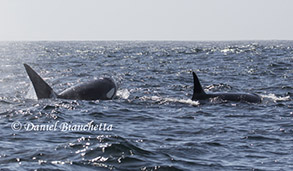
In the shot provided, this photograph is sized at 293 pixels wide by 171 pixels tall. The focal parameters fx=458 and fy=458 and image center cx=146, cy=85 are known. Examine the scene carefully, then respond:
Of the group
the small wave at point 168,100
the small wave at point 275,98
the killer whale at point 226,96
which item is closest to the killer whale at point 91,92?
the small wave at point 168,100

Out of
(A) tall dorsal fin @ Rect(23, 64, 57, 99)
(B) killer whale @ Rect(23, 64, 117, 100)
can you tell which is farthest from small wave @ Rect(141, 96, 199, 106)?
(A) tall dorsal fin @ Rect(23, 64, 57, 99)

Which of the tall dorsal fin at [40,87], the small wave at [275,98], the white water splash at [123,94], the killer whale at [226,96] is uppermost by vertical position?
the tall dorsal fin at [40,87]

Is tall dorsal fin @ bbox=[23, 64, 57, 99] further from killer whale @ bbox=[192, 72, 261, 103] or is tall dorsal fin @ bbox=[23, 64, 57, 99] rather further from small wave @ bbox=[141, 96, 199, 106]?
killer whale @ bbox=[192, 72, 261, 103]

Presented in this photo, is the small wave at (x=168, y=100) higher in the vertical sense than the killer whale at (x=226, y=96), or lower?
lower

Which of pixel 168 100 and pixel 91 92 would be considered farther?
pixel 168 100

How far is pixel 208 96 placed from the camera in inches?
671

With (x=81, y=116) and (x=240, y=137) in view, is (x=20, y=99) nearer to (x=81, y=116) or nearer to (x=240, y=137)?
(x=81, y=116)

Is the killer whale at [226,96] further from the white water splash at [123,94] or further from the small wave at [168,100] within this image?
the white water splash at [123,94]

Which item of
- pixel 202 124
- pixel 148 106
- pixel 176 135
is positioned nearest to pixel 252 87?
pixel 148 106

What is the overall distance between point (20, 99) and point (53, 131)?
19.4 ft

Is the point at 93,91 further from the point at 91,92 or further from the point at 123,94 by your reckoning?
the point at 123,94

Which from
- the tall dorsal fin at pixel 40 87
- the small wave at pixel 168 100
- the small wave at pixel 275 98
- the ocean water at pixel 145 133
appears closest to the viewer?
the ocean water at pixel 145 133

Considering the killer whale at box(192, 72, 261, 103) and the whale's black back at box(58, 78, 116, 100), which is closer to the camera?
the whale's black back at box(58, 78, 116, 100)

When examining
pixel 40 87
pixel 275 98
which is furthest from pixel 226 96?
pixel 40 87
